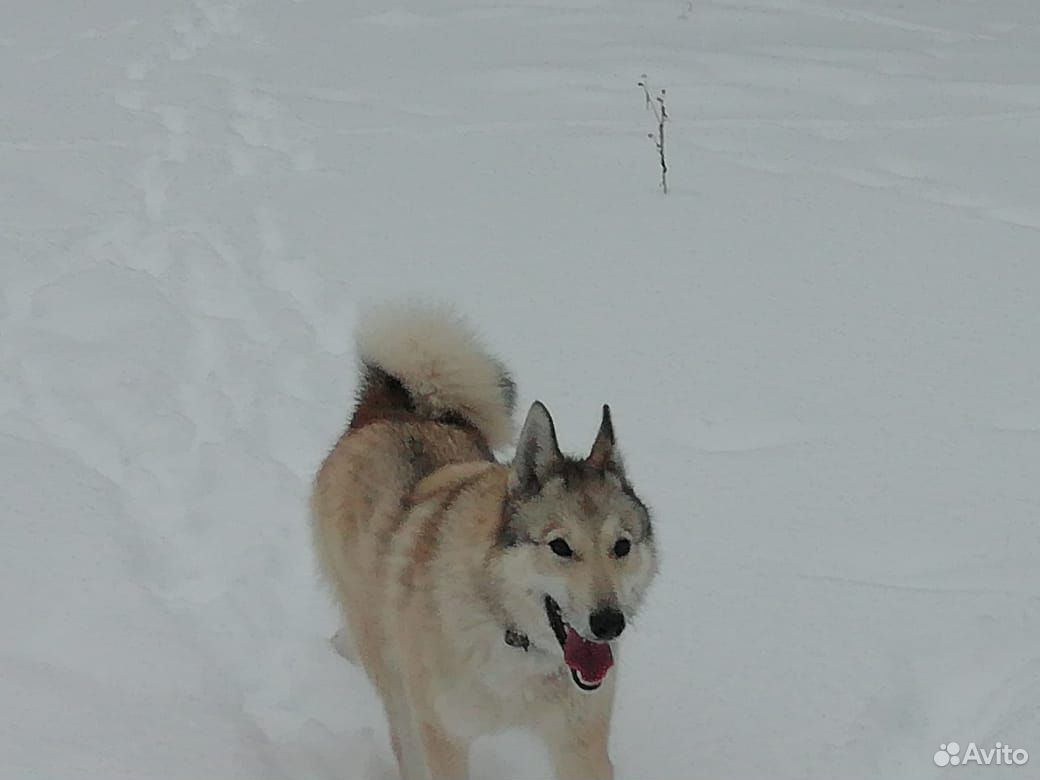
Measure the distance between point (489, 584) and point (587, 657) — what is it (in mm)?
253

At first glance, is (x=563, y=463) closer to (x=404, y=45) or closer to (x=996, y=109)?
(x=996, y=109)

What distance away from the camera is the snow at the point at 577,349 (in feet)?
10.3

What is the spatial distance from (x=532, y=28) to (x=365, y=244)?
3979mm

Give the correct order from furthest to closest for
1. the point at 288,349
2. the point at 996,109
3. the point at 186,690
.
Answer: the point at 996,109
the point at 288,349
the point at 186,690

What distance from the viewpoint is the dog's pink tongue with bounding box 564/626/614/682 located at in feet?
8.13

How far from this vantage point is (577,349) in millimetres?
5043

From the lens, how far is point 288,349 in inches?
203

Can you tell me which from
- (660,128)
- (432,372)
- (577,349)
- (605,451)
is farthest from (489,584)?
(660,128)

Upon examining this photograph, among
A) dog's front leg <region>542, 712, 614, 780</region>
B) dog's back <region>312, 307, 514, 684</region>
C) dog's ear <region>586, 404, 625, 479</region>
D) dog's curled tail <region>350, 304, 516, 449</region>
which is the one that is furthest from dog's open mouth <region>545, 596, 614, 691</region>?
dog's curled tail <region>350, 304, 516, 449</region>

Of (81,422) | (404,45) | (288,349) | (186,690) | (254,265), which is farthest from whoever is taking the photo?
(404,45)

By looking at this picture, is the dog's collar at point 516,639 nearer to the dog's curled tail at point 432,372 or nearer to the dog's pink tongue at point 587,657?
the dog's pink tongue at point 587,657

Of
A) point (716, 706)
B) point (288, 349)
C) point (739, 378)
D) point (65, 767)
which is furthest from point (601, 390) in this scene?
point (65, 767)

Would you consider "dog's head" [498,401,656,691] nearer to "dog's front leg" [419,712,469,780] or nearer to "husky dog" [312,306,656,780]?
"husky dog" [312,306,656,780]

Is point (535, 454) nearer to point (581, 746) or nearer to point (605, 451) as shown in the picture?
point (605, 451)
